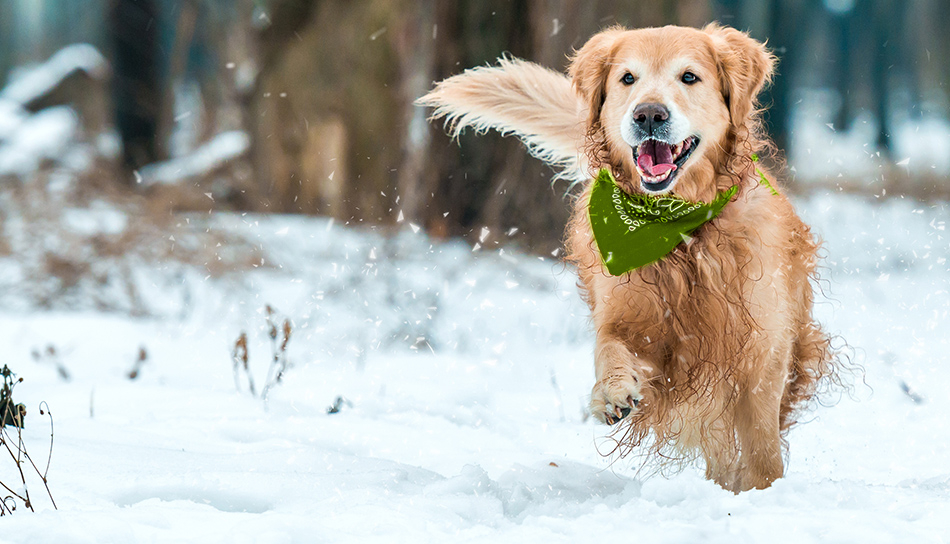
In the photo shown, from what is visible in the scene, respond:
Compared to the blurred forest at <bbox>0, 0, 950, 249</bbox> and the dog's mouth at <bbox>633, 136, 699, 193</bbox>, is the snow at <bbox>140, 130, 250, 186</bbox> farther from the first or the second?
the dog's mouth at <bbox>633, 136, 699, 193</bbox>

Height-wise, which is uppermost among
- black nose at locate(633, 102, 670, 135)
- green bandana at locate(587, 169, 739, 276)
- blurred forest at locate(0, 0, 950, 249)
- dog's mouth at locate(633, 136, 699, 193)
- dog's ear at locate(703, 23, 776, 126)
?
blurred forest at locate(0, 0, 950, 249)

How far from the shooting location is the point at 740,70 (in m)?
2.80

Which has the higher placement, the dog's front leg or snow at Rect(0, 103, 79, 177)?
snow at Rect(0, 103, 79, 177)

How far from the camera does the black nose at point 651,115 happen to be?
101 inches

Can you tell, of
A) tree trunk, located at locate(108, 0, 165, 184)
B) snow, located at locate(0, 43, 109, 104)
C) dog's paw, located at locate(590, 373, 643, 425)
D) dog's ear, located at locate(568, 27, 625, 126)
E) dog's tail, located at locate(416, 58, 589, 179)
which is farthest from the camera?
snow, located at locate(0, 43, 109, 104)

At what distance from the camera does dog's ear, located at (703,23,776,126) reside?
278cm

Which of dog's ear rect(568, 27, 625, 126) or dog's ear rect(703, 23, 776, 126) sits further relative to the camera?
dog's ear rect(568, 27, 625, 126)

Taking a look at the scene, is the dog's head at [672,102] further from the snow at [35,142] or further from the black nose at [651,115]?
the snow at [35,142]

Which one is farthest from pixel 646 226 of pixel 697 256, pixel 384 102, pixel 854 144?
pixel 854 144

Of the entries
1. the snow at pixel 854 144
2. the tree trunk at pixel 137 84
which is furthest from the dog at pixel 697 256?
the snow at pixel 854 144

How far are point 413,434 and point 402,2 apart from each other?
5213mm

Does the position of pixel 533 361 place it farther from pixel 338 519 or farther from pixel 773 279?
pixel 338 519

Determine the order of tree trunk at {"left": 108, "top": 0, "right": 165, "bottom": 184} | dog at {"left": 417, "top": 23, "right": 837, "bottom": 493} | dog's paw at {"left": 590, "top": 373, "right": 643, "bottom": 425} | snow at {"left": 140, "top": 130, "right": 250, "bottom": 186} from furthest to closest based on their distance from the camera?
tree trunk at {"left": 108, "top": 0, "right": 165, "bottom": 184} → snow at {"left": 140, "top": 130, "right": 250, "bottom": 186} → dog at {"left": 417, "top": 23, "right": 837, "bottom": 493} → dog's paw at {"left": 590, "top": 373, "right": 643, "bottom": 425}

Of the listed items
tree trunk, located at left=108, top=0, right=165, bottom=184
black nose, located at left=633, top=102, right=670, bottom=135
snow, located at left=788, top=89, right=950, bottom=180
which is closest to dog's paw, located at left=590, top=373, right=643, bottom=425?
black nose, located at left=633, top=102, right=670, bottom=135
